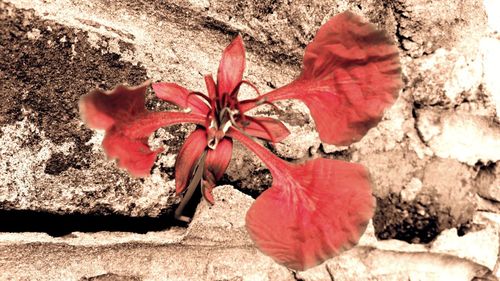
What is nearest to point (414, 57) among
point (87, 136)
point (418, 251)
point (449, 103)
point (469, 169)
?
point (449, 103)

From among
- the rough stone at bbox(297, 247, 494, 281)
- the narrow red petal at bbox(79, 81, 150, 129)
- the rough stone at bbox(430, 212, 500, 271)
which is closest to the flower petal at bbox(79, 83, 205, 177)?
the narrow red petal at bbox(79, 81, 150, 129)

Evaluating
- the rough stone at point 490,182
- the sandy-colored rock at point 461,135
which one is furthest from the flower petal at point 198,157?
the rough stone at point 490,182

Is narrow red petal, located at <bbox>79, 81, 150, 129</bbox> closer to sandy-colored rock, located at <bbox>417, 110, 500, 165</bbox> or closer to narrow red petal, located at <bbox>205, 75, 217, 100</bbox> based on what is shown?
narrow red petal, located at <bbox>205, 75, 217, 100</bbox>

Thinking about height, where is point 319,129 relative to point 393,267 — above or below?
above

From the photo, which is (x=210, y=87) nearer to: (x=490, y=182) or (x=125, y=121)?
(x=125, y=121)

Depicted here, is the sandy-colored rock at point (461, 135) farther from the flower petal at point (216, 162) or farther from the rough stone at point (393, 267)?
the flower petal at point (216, 162)

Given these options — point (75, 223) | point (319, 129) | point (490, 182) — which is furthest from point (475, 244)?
point (75, 223)

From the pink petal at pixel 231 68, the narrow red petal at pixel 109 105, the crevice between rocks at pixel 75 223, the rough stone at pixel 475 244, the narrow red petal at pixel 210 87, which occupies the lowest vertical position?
the crevice between rocks at pixel 75 223
